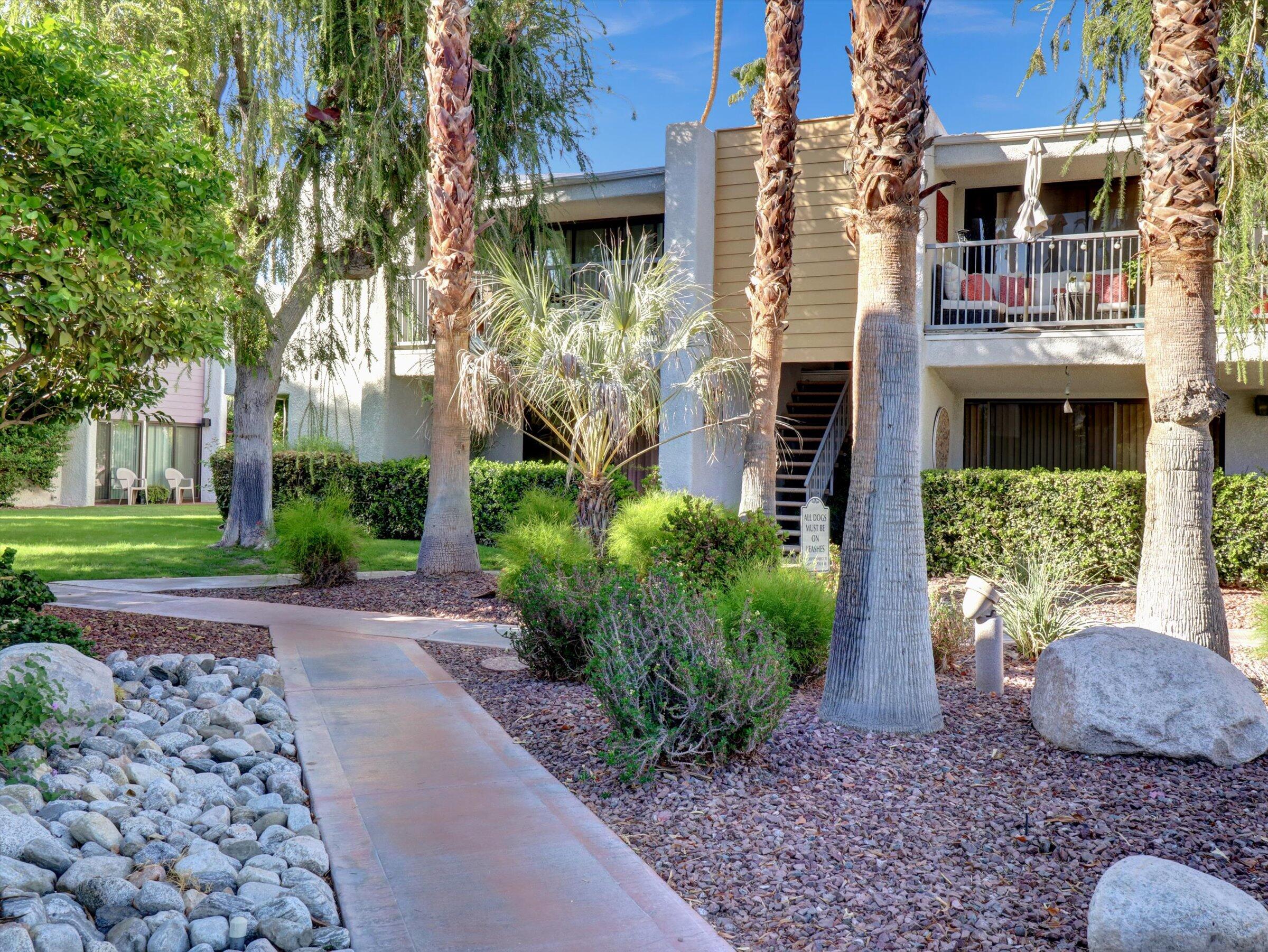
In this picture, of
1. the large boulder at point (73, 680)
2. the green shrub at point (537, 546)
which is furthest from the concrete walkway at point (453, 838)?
the green shrub at point (537, 546)

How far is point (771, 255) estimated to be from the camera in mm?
12141

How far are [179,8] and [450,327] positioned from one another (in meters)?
5.37

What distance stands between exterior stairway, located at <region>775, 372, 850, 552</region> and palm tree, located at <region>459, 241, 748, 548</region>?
4068 mm

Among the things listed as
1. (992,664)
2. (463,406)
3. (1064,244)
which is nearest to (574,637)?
(992,664)

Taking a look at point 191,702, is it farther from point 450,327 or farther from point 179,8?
point 179,8

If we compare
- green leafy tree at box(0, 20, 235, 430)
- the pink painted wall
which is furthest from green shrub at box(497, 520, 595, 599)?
the pink painted wall

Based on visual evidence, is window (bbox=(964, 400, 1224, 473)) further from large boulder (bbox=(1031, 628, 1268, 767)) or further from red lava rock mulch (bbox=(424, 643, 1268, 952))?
red lava rock mulch (bbox=(424, 643, 1268, 952))

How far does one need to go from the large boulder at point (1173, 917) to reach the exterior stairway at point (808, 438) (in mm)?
10976

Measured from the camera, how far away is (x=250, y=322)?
43.2 feet

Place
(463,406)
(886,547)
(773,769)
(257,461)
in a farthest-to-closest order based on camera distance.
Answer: (257,461)
(463,406)
(886,547)
(773,769)

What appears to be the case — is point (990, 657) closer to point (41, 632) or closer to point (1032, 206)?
point (41, 632)

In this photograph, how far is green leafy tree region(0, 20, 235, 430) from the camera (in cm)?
562

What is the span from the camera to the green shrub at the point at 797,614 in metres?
6.68

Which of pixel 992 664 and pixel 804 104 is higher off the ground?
pixel 804 104
